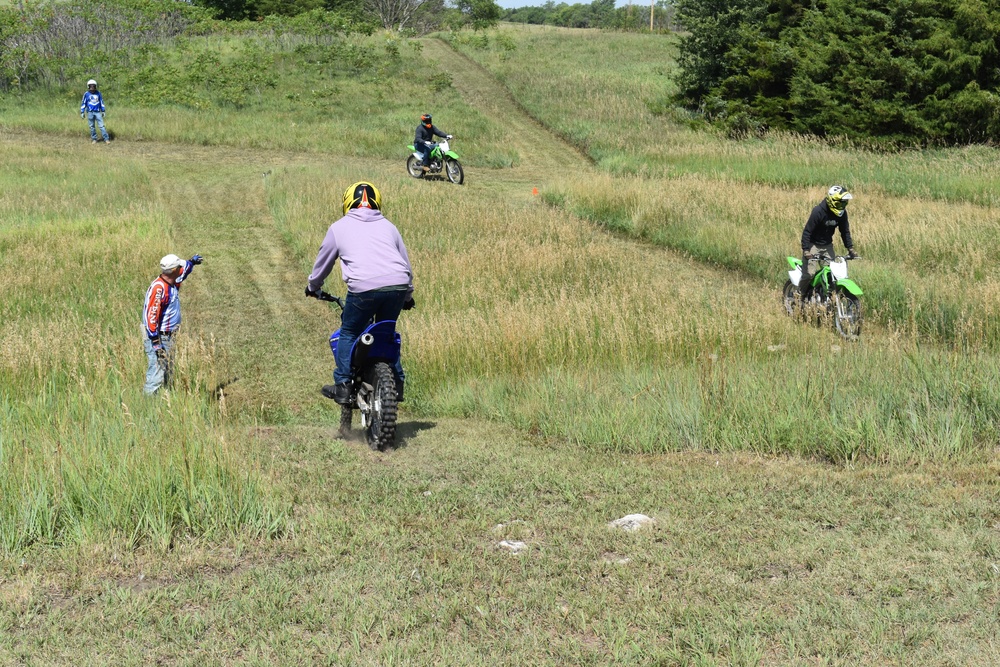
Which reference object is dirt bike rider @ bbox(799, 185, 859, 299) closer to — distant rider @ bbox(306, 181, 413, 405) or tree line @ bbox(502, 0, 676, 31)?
distant rider @ bbox(306, 181, 413, 405)

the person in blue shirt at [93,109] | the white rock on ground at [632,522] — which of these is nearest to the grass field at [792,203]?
the white rock on ground at [632,522]

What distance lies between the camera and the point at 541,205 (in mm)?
22875

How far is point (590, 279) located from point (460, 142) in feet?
57.4

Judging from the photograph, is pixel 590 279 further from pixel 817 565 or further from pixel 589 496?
pixel 817 565

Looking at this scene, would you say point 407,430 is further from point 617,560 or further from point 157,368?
point 617,560

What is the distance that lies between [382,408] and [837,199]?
7875 millimetres

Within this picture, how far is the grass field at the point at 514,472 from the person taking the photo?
4.47 meters

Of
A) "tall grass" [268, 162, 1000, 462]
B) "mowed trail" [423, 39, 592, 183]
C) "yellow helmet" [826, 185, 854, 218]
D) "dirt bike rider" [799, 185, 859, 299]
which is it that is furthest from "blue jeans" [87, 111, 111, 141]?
"yellow helmet" [826, 185, 854, 218]

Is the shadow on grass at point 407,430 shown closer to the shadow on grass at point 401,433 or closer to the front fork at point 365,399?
the shadow on grass at point 401,433

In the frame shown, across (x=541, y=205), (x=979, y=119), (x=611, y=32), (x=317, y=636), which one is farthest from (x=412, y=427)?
(x=611, y=32)

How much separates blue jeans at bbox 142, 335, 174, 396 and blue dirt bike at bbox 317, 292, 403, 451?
203cm

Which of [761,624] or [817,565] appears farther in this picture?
[817,565]

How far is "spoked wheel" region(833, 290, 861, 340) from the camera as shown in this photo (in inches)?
479

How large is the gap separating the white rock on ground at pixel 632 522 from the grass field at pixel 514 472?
10 cm
